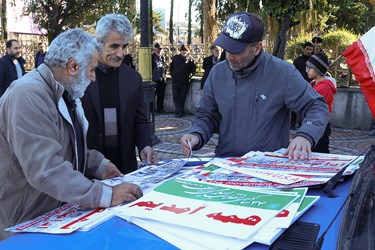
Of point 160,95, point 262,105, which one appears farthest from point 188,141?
point 160,95

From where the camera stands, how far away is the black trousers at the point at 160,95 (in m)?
12.0

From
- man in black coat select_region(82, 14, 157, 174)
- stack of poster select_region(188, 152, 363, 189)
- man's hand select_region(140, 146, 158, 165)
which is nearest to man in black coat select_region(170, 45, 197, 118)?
man in black coat select_region(82, 14, 157, 174)

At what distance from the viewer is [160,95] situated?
1212cm

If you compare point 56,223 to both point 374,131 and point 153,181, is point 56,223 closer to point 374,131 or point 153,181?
point 153,181

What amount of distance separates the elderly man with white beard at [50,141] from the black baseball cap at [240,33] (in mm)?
817

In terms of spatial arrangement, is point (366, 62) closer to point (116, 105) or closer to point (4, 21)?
point (116, 105)

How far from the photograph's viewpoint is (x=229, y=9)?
20078 millimetres

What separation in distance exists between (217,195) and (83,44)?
938 millimetres

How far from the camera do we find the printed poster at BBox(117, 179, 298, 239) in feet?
4.73

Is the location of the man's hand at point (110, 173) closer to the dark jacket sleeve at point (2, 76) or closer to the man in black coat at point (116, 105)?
the man in black coat at point (116, 105)

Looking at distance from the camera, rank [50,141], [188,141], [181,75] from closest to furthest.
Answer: [50,141]
[188,141]
[181,75]

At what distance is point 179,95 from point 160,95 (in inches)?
33.2

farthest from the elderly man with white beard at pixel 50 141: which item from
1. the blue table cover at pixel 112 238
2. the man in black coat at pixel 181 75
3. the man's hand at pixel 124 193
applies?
the man in black coat at pixel 181 75

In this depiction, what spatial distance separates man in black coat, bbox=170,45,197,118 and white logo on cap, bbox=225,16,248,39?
8624 mm
